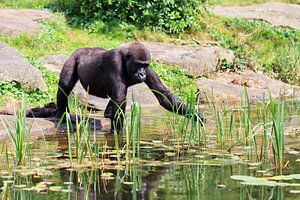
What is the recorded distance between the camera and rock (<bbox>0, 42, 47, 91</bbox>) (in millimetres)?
11492

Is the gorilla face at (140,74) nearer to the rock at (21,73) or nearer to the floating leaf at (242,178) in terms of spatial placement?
the rock at (21,73)

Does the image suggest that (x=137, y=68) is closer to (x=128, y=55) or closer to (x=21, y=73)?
(x=128, y=55)

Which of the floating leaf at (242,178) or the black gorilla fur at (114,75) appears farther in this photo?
the black gorilla fur at (114,75)

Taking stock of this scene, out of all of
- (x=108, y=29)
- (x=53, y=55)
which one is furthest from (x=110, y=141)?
(x=108, y=29)

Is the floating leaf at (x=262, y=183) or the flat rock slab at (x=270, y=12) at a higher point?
the floating leaf at (x=262, y=183)

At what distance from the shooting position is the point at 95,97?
1230 centimetres

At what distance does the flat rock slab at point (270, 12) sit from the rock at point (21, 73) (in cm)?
922

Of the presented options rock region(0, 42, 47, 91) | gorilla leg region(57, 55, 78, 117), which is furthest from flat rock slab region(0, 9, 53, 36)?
gorilla leg region(57, 55, 78, 117)

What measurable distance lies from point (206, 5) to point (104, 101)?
23.7ft

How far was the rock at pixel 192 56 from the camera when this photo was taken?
15125 millimetres

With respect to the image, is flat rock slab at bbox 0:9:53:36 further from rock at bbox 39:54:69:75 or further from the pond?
the pond

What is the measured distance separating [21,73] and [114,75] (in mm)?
2568

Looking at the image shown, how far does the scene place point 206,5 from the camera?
18578 millimetres

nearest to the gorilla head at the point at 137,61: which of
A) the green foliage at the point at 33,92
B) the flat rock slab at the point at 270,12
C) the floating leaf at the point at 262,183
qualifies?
the green foliage at the point at 33,92
